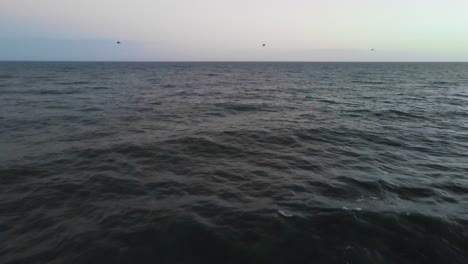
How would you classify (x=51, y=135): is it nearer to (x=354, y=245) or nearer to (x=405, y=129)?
(x=354, y=245)

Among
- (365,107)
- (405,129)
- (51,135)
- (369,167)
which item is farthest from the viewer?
(365,107)

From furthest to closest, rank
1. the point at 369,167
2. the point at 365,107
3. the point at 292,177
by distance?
the point at 365,107
the point at 369,167
the point at 292,177

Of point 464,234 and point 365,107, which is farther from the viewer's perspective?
point 365,107

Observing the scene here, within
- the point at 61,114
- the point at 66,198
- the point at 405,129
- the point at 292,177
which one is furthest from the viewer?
the point at 61,114

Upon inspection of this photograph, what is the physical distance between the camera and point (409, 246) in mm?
5848

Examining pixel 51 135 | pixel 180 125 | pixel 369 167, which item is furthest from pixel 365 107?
pixel 51 135

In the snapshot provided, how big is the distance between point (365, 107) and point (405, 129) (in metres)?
7.87

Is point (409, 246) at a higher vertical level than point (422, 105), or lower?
lower

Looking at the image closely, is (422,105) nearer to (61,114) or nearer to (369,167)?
(369,167)

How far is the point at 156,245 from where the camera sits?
5852 millimetres

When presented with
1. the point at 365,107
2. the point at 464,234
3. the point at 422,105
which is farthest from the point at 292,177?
the point at 422,105

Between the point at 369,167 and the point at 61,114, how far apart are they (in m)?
21.2

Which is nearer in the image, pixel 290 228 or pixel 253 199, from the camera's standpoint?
pixel 290 228

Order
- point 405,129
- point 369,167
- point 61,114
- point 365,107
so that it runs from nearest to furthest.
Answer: point 369,167, point 405,129, point 61,114, point 365,107
